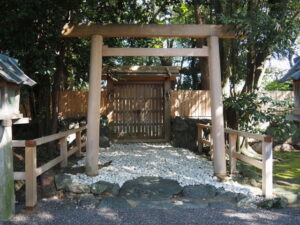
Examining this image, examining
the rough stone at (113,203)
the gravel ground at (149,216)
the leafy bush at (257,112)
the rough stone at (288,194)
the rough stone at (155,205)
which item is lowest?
the gravel ground at (149,216)

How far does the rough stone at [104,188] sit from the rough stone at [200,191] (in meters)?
1.13

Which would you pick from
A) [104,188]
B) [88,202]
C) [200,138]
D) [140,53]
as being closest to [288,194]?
[104,188]

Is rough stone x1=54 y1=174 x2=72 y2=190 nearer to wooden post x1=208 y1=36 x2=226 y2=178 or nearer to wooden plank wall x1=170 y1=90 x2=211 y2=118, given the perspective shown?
wooden post x1=208 y1=36 x2=226 y2=178

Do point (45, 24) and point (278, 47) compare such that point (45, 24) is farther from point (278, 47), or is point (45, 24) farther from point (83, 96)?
point (278, 47)

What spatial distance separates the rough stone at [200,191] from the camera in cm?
446

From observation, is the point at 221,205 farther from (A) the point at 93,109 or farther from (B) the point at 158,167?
(A) the point at 93,109

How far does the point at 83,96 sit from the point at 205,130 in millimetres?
4263

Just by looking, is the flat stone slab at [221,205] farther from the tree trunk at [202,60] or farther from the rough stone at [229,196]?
the tree trunk at [202,60]

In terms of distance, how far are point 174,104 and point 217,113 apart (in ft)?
14.1

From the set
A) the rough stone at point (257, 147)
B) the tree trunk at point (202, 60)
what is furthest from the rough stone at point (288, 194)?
the tree trunk at point (202, 60)

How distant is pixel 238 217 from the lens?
3.75 m

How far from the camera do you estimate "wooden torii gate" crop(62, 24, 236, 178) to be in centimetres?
518

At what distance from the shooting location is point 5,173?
3580mm

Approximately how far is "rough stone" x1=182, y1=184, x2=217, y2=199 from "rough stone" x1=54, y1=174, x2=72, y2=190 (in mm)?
1963
